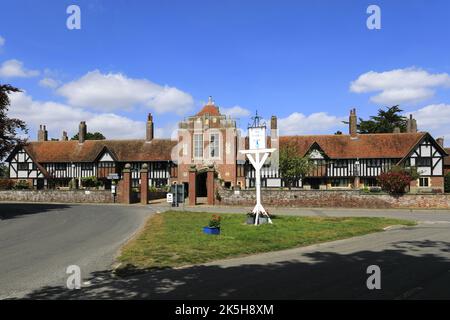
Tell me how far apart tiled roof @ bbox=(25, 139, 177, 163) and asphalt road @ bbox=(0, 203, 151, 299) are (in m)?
33.3

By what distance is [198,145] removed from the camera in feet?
Answer: 172

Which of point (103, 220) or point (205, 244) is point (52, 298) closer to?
point (205, 244)

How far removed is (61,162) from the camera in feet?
190

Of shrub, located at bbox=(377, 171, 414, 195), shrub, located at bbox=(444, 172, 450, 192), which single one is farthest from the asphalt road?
shrub, located at bbox=(444, 172, 450, 192)

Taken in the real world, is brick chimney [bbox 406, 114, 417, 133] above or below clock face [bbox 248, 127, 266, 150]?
above

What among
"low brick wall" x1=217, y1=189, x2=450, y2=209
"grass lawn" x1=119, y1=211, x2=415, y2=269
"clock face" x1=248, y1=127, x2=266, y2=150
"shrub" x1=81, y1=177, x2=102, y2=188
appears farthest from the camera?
"shrub" x1=81, y1=177, x2=102, y2=188

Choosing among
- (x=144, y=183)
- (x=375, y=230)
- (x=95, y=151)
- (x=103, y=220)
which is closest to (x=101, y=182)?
(x=95, y=151)

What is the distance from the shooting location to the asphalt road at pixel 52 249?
9344 mm

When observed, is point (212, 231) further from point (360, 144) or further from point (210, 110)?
point (360, 144)

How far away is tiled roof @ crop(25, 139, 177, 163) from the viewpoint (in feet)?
185

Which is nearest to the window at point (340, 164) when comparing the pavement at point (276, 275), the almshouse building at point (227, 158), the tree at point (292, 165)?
the almshouse building at point (227, 158)

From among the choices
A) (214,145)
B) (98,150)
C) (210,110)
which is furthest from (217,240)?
(98,150)

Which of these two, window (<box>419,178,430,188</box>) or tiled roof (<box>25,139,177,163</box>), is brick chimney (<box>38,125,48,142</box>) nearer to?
tiled roof (<box>25,139,177,163</box>)

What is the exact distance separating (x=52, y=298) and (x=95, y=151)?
5207cm
